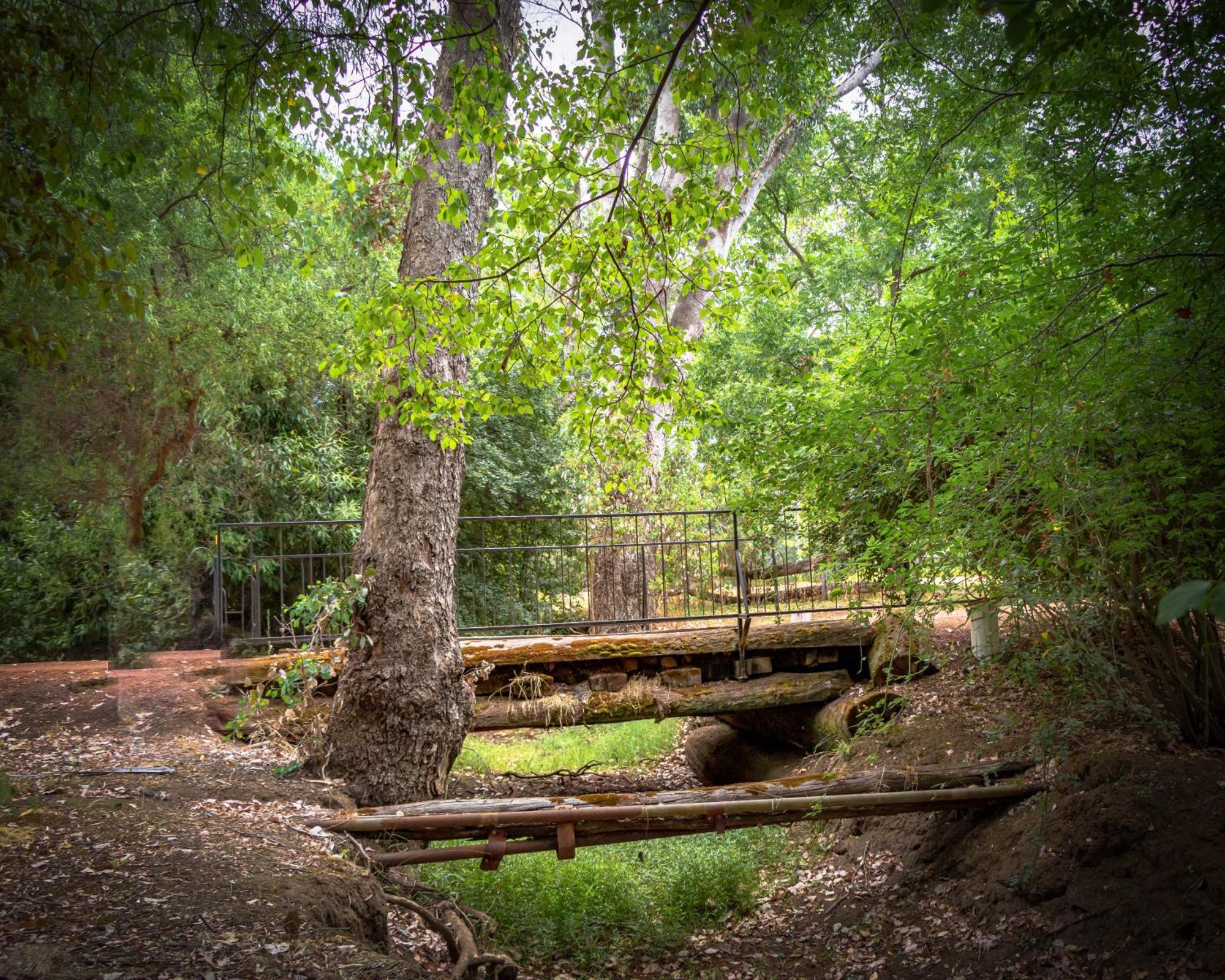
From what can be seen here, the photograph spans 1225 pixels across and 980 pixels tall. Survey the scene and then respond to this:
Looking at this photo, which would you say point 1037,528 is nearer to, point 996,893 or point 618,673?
point 996,893

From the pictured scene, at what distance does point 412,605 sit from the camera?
5586 millimetres

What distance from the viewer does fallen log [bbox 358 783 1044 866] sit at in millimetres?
4855

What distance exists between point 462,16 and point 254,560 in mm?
4649

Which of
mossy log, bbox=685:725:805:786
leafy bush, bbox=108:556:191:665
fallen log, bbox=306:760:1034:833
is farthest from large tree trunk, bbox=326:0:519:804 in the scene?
leafy bush, bbox=108:556:191:665

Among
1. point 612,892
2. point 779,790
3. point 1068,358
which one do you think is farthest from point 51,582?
point 1068,358

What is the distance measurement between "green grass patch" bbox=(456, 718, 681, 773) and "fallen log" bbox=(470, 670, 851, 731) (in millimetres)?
1640

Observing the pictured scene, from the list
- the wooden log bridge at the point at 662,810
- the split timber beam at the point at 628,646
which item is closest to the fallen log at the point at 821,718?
the split timber beam at the point at 628,646

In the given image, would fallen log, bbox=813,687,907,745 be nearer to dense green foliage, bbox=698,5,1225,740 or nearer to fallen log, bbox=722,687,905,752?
fallen log, bbox=722,687,905,752

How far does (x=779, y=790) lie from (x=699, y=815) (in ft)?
1.90

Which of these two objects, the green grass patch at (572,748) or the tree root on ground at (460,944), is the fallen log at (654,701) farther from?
the tree root on ground at (460,944)

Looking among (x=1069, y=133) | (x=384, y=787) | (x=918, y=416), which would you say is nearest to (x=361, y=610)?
(x=384, y=787)

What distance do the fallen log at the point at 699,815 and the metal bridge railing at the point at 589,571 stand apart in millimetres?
2784

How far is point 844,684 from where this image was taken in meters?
7.63

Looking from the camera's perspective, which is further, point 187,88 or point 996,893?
point 187,88
